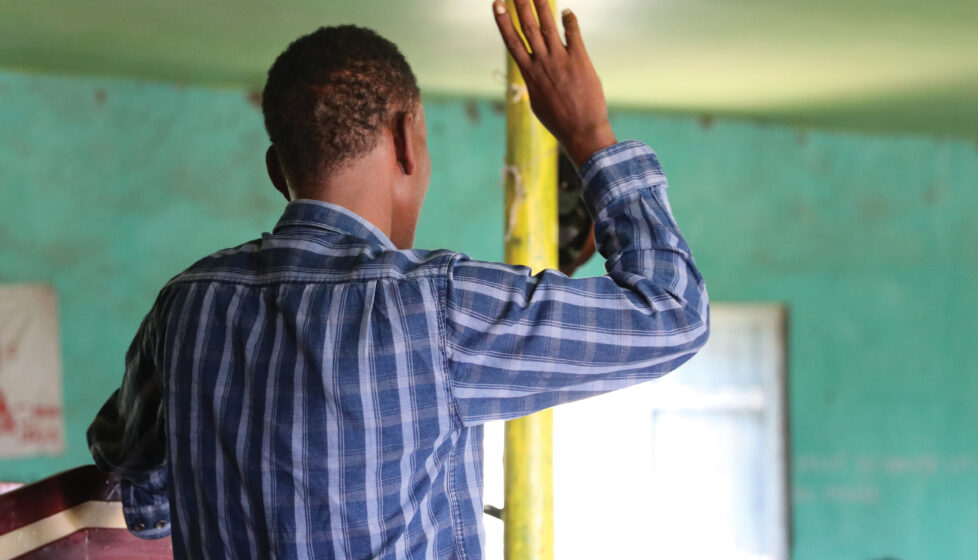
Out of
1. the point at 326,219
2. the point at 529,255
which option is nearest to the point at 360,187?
the point at 326,219

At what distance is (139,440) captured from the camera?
2.95 feet

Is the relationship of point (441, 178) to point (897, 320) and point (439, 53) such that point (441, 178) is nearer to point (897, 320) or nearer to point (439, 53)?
point (439, 53)

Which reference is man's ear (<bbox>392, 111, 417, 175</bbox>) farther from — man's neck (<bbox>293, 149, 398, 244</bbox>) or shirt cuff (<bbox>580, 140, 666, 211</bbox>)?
shirt cuff (<bbox>580, 140, 666, 211</bbox>)

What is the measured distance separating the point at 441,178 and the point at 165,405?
9.89 ft

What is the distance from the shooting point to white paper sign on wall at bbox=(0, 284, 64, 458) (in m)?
3.27

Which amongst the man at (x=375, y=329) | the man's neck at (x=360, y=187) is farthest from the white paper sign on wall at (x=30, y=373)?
the man's neck at (x=360, y=187)

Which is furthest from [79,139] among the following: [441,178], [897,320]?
[897,320]

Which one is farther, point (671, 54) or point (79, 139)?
point (79, 139)

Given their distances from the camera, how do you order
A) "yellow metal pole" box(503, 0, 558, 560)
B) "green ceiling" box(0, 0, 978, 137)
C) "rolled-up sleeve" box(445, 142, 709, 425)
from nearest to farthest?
"rolled-up sleeve" box(445, 142, 709, 425), "yellow metal pole" box(503, 0, 558, 560), "green ceiling" box(0, 0, 978, 137)

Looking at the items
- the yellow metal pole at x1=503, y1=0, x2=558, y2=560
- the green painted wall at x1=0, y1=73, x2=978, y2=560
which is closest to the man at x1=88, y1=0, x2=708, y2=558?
the yellow metal pole at x1=503, y1=0, x2=558, y2=560

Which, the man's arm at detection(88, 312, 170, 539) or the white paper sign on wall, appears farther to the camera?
the white paper sign on wall

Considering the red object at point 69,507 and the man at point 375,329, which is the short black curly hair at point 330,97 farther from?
the red object at point 69,507

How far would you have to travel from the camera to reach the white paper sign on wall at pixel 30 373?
3.27 meters

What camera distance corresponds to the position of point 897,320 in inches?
171
